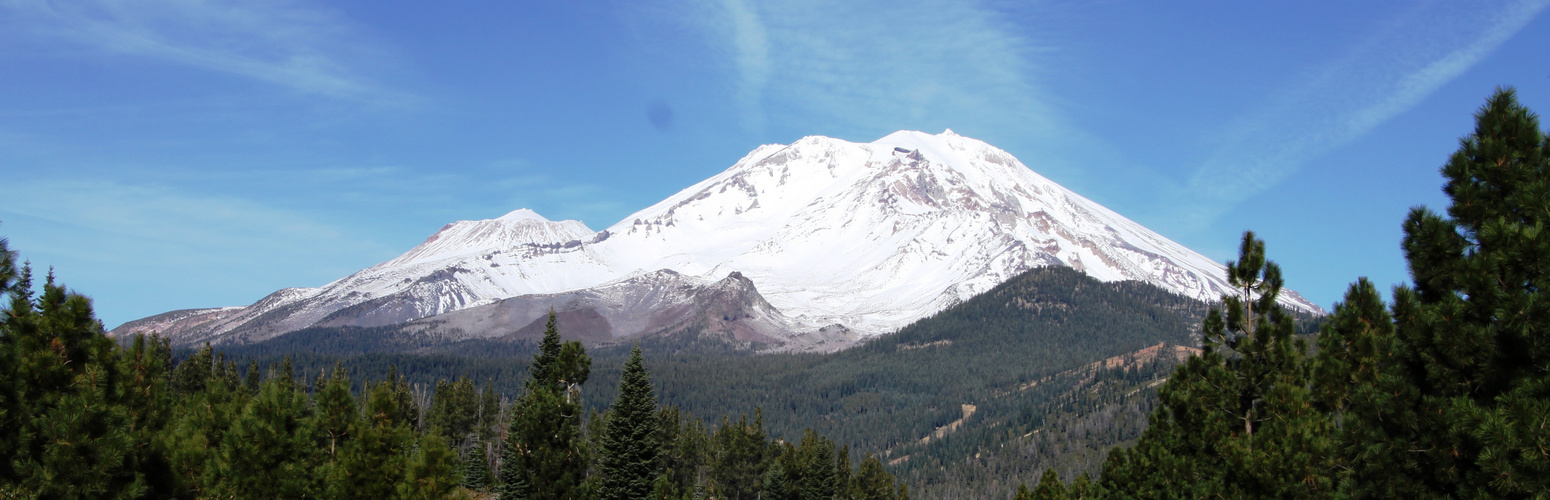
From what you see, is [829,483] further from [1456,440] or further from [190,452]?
[1456,440]

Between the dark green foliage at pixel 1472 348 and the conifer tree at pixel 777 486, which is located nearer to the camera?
the dark green foliage at pixel 1472 348

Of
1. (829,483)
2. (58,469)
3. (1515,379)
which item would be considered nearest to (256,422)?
(58,469)

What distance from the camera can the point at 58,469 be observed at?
669 inches

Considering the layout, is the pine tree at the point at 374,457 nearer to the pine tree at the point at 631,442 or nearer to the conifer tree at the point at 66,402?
the conifer tree at the point at 66,402

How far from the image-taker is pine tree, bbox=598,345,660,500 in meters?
40.5

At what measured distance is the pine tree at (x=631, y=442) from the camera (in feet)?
133

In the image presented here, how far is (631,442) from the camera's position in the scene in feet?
134

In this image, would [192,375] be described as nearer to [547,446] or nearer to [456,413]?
[456,413]

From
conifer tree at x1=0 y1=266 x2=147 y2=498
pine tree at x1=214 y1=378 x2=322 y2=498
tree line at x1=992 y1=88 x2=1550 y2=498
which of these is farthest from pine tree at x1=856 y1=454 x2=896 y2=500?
tree line at x1=992 y1=88 x2=1550 y2=498

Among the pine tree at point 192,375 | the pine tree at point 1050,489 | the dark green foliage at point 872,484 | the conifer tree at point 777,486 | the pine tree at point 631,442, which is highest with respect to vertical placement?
the pine tree at point 192,375

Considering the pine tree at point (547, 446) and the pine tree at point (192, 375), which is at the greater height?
the pine tree at point (192, 375)

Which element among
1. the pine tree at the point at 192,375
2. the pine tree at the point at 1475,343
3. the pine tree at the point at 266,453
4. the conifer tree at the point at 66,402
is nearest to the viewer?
the pine tree at the point at 1475,343

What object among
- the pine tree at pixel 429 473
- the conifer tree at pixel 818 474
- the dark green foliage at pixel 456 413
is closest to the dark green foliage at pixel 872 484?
the conifer tree at pixel 818 474

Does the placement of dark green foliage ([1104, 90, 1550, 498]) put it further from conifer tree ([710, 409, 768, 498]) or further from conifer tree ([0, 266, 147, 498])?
conifer tree ([710, 409, 768, 498])
